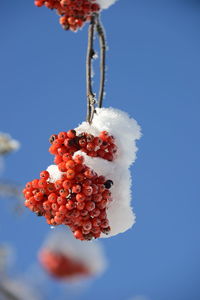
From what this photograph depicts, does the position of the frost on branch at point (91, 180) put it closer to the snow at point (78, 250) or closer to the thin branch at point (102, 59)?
the thin branch at point (102, 59)

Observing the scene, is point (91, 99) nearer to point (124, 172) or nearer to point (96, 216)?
point (124, 172)

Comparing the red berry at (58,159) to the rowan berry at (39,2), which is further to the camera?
the rowan berry at (39,2)

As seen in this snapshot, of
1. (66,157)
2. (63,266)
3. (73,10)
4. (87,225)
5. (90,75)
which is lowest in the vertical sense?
(87,225)

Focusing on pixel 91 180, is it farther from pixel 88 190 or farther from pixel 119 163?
pixel 119 163

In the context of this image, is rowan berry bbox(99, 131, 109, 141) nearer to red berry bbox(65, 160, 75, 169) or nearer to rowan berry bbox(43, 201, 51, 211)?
red berry bbox(65, 160, 75, 169)

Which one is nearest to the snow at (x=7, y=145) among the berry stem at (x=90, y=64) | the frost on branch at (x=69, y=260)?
the frost on branch at (x=69, y=260)

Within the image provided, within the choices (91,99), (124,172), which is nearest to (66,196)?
(124,172)

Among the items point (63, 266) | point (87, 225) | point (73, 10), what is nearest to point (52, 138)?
point (87, 225)
